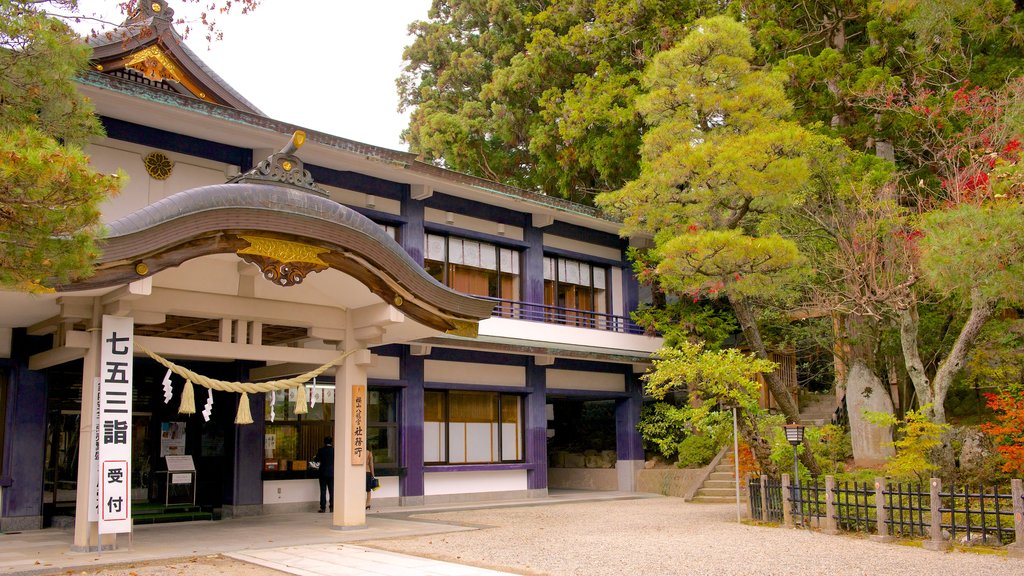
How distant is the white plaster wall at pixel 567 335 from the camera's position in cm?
1967

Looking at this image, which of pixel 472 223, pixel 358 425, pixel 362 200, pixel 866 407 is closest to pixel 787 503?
pixel 866 407

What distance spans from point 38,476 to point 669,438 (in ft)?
46.8

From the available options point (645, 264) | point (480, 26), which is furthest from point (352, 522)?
point (480, 26)

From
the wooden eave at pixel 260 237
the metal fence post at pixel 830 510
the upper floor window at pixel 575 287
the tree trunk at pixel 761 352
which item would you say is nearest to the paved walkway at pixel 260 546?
the wooden eave at pixel 260 237

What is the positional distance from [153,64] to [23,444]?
24.5 ft

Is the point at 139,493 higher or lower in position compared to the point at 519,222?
lower

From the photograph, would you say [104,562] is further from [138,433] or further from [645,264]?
[645,264]

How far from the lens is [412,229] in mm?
19031

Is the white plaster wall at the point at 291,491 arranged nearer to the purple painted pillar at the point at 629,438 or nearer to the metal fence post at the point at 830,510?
the purple painted pillar at the point at 629,438

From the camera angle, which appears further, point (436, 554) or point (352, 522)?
point (352, 522)

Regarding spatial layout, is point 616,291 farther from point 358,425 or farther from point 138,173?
point 138,173

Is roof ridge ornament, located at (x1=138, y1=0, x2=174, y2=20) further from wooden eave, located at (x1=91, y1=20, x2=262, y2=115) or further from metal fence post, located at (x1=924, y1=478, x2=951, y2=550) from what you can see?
metal fence post, located at (x1=924, y1=478, x2=951, y2=550)

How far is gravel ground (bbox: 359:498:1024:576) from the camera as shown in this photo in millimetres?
9727

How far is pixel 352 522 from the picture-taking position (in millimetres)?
13250
